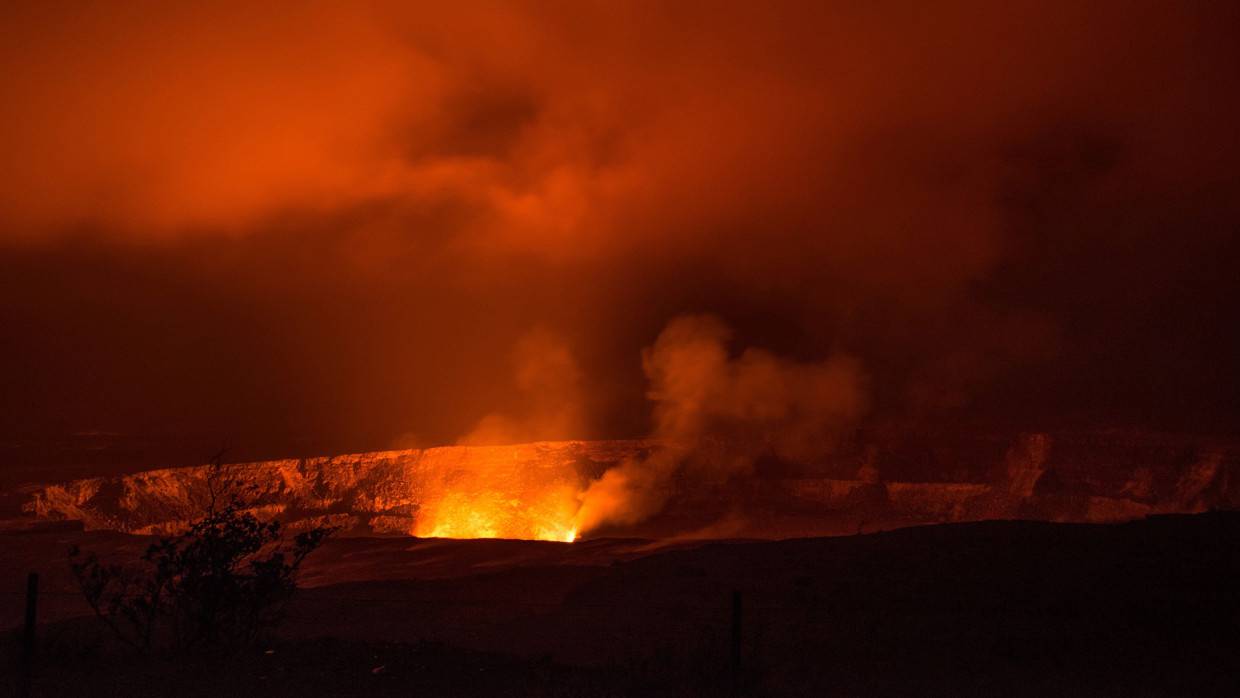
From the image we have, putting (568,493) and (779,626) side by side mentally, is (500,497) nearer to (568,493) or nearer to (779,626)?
(568,493)

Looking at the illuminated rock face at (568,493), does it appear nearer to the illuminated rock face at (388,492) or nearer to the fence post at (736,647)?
the illuminated rock face at (388,492)

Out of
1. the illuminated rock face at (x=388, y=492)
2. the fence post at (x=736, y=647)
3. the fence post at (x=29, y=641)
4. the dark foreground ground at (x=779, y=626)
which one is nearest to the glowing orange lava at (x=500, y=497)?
the illuminated rock face at (x=388, y=492)

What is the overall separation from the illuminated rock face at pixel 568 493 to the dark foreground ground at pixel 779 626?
56.9 ft

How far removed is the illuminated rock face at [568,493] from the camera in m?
37.7

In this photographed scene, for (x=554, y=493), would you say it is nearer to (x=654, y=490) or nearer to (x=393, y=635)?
(x=654, y=490)

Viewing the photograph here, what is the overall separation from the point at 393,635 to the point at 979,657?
823 centimetres

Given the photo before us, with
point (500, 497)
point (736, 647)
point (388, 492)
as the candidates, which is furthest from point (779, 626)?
point (388, 492)

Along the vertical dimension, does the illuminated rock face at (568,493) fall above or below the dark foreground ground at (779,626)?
above

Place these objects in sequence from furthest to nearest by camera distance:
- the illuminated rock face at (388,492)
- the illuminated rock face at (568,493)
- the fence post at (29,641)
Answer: the illuminated rock face at (388,492)
the illuminated rock face at (568,493)
the fence post at (29,641)

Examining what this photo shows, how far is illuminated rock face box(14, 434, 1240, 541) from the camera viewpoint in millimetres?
37656

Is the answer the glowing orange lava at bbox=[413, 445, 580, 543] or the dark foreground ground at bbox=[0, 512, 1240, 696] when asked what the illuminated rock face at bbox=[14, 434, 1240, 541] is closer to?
the glowing orange lava at bbox=[413, 445, 580, 543]

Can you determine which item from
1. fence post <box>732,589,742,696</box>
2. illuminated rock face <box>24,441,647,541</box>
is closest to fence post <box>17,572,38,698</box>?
fence post <box>732,589,742,696</box>

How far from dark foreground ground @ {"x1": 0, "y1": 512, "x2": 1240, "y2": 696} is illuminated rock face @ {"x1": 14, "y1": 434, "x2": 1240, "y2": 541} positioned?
683 inches

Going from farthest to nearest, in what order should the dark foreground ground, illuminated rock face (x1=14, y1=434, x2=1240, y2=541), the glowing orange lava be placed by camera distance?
the glowing orange lava
illuminated rock face (x1=14, y1=434, x2=1240, y2=541)
the dark foreground ground
